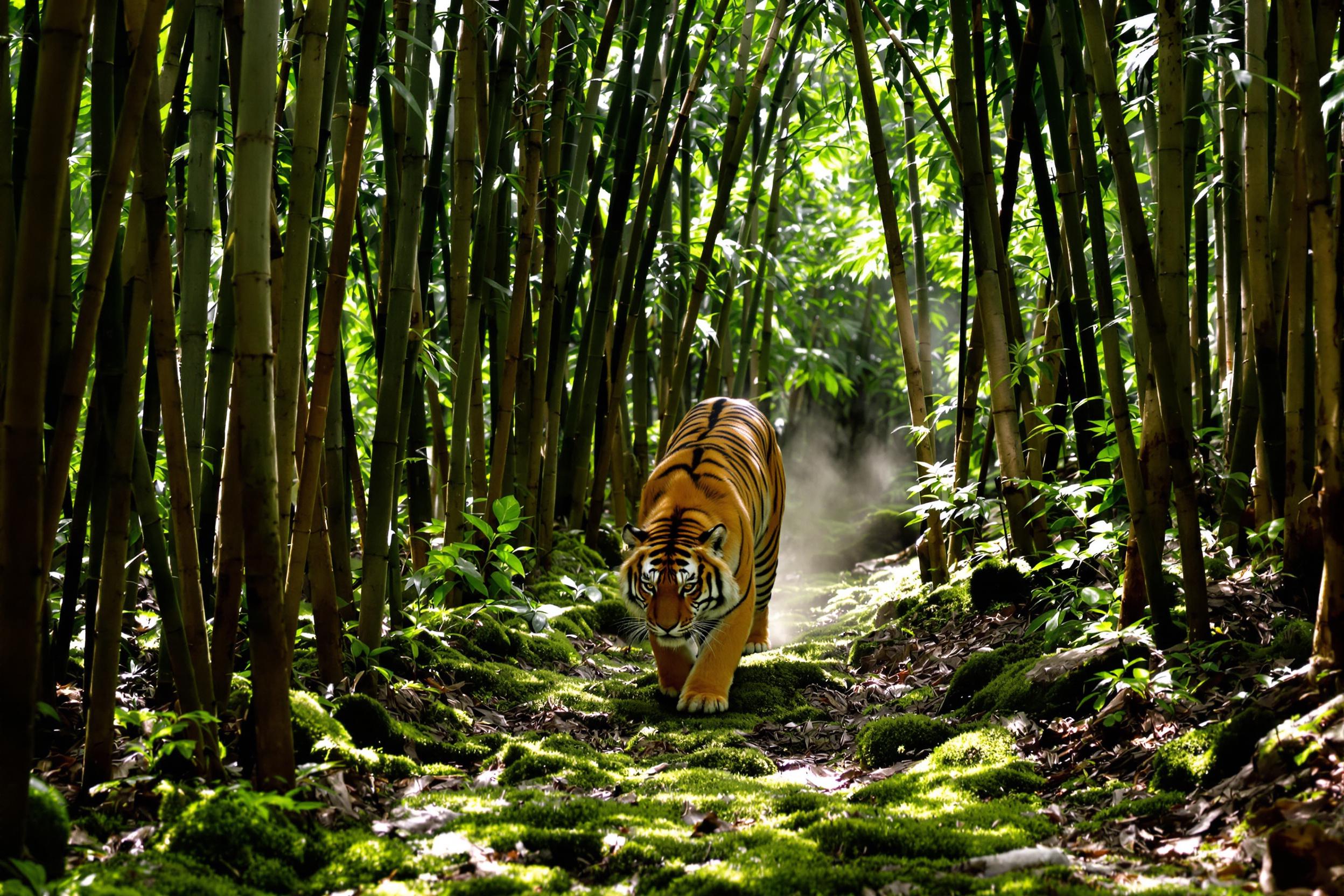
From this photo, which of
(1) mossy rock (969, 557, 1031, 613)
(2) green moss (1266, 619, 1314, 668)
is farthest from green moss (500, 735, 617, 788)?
(1) mossy rock (969, 557, 1031, 613)

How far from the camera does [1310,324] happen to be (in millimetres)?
2510

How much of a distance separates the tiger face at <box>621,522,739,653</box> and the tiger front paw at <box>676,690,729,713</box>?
18 cm

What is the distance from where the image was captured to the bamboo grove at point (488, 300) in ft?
A: 5.55

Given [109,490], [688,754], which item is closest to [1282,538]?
[688,754]

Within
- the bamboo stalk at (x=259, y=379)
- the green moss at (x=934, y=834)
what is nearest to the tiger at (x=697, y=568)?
the green moss at (x=934, y=834)

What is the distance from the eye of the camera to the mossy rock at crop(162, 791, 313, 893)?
163cm

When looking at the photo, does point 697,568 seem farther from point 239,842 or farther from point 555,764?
point 239,842

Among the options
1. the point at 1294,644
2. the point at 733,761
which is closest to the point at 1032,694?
the point at 1294,644

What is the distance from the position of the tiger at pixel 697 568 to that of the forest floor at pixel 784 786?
0.45 ft

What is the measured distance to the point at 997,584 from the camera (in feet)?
12.1

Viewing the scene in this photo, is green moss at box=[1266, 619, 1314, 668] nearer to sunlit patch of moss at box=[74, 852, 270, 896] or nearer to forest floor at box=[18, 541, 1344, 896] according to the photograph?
forest floor at box=[18, 541, 1344, 896]

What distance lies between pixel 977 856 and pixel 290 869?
114 centimetres

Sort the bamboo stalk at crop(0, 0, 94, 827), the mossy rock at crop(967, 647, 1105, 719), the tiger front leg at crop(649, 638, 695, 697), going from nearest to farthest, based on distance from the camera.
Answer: the bamboo stalk at crop(0, 0, 94, 827)
the mossy rock at crop(967, 647, 1105, 719)
the tiger front leg at crop(649, 638, 695, 697)

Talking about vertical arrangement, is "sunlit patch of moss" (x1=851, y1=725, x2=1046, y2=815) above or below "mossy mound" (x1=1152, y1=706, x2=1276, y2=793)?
below
